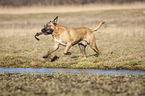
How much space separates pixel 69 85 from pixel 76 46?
872 cm

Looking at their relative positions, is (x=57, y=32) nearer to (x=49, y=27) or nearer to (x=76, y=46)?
(x=49, y=27)

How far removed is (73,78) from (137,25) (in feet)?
63.4

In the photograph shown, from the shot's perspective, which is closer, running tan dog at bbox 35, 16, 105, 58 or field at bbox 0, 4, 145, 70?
running tan dog at bbox 35, 16, 105, 58

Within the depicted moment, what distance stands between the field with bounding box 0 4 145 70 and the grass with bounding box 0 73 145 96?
200cm

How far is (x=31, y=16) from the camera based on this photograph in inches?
1357

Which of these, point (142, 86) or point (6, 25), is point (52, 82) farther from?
point (6, 25)

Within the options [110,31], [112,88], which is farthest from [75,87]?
[110,31]

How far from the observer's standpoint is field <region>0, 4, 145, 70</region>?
1084 centimetres

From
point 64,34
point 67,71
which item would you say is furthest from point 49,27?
point 67,71

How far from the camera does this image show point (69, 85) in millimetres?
7238

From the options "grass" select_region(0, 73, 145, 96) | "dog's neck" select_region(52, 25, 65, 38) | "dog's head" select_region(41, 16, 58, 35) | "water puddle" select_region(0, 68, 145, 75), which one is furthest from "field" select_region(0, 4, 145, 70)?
"grass" select_region(0, 73, 145, 96)

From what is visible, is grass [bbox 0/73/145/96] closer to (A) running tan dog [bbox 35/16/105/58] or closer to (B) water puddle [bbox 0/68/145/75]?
(B) water puddle [bbox 0/68/145/75]

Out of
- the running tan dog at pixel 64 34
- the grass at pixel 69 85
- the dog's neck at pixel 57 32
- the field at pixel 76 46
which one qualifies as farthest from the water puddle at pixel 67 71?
the dog's neck at pixel 57 32

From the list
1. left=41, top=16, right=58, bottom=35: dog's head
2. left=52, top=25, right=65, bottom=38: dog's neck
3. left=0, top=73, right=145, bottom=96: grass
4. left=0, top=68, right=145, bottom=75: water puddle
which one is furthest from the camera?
left=52, top=25, right=65, bottom=38: dog's neck
